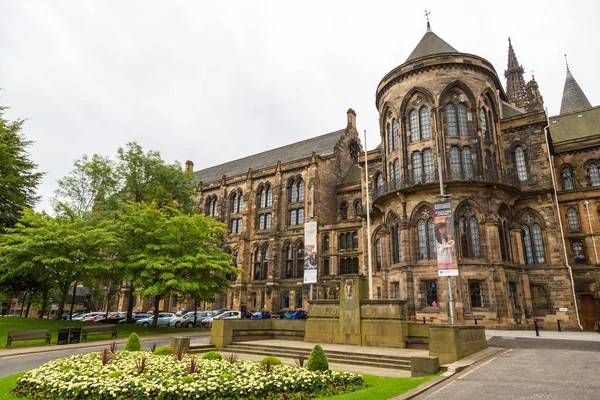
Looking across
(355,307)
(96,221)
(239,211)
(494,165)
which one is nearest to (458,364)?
(355,307)

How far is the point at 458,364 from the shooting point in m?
12.1

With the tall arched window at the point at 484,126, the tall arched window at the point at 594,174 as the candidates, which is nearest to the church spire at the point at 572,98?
the tall arched window at the point at 594,174

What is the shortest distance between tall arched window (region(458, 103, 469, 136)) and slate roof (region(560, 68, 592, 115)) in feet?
95.6

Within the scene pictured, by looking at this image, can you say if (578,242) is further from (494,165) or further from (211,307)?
(211,307)

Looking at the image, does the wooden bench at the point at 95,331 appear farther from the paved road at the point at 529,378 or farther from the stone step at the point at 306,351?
the paved road at the point at 529,378

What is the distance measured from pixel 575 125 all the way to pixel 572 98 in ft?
55.3

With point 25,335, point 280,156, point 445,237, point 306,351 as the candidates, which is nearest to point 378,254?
point 445,237

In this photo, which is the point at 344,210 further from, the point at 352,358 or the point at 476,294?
the point at 352,358

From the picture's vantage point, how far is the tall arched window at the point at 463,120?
30656mm

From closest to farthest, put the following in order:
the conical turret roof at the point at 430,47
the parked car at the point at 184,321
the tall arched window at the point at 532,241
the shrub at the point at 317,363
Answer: the shrub at the point at 317,363 → the tall arched window at the point at 532,241 → the conical turret roof at the point at 430,47 → the parked car at the point at 184,321

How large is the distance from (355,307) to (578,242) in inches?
965

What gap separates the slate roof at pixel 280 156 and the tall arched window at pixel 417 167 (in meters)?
21.6

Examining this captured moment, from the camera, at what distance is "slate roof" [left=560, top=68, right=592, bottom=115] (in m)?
50.6

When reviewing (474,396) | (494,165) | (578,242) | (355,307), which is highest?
(494,165)
